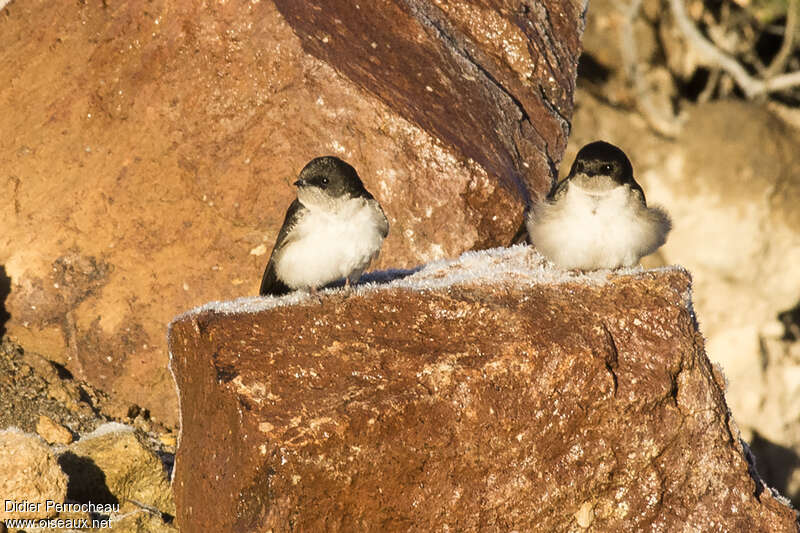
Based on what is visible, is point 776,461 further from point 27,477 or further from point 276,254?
point 27,477

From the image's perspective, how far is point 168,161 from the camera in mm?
7180

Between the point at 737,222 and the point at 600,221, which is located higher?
the point at 600,221

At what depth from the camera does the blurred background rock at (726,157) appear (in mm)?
13898

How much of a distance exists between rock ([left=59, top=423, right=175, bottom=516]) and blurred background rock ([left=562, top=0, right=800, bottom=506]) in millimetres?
9142

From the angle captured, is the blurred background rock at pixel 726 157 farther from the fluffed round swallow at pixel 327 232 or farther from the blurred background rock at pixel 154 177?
the fluffed round swallow at pixel 327 232

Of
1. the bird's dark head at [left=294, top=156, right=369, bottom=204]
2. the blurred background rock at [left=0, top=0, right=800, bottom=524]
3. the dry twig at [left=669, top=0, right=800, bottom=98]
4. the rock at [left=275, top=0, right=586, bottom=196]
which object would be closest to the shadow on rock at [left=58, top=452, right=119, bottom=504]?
the blurred background rock at [left=0, top=0, right=800, bottom=524]

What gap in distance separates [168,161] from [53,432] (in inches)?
76.2

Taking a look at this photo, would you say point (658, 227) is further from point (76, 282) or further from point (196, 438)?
point (76, 282)

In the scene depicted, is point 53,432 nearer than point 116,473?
No

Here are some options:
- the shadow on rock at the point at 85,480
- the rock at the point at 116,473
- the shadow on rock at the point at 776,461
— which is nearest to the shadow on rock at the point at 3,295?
the rock at the point at 116,473

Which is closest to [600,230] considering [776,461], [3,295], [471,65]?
[471,65]

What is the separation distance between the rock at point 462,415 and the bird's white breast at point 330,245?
1.34ft

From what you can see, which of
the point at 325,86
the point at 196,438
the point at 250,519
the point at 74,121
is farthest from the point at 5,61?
the point at 250,519

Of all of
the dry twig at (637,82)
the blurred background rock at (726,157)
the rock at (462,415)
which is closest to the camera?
the rock at (462,415)
